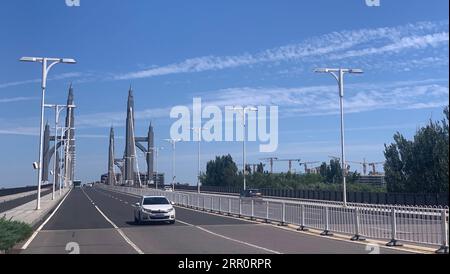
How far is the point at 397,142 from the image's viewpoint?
155ft

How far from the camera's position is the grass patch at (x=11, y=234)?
50.1 feet

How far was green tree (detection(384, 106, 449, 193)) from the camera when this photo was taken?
39.0 m

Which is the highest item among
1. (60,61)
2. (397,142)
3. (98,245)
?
(60,61)

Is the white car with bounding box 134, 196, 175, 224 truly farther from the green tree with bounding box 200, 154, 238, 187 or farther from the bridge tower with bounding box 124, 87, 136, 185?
the bridge tower with bounding box 124, 87, 136, 185

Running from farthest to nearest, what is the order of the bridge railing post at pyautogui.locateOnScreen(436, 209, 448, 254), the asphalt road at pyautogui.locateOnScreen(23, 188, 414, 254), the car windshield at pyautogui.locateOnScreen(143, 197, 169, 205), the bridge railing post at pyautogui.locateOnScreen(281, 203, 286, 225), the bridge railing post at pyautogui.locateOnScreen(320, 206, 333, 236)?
1. the car windshield at pyautogui.locateOnScreen(143, 197, 169, 205)
2. the bridge railing post at pyautogui.locateOnScreen(281, 203, 286, 225)
3. the bridge railing post at pyautogui.locateOnScreen(320, 206, 333, 236)
4. the asphalt road at pyautogui.locateOnScreen(23, 188, 414, 254)
5. the bridge railing post at pyautogui.locateOnScreen(436, 209, 448, 254)

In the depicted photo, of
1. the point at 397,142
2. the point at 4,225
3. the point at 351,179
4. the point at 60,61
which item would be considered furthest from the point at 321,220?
the point at 351,179

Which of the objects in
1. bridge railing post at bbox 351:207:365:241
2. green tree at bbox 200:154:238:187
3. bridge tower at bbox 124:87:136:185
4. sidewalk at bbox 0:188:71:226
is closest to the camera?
bridge railing post at bbox 351:207:365:241

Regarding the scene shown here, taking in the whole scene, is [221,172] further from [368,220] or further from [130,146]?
[368,220]

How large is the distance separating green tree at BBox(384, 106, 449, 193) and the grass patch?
26724 millimetres

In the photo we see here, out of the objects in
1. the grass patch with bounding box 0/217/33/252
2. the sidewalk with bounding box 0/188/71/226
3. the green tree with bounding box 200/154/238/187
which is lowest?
the sidewalk with bounding box 0/188/71/226

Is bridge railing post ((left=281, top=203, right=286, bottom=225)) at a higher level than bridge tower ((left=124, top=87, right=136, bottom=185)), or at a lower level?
lower

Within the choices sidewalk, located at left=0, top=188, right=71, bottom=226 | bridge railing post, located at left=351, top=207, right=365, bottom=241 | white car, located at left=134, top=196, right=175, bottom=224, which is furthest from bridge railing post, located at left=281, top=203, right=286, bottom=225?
sidewalk, located at left=0, top=188, right=71, bottom=226

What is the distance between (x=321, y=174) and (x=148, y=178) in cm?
4893
